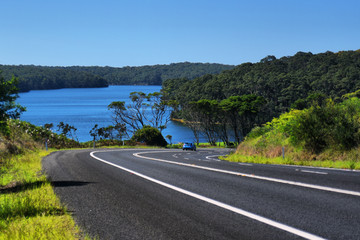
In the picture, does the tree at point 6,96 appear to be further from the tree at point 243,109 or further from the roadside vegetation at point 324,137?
the tree at point 243,109

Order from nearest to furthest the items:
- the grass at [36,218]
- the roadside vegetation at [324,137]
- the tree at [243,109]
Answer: the grass at [36,218], the roadside vegetation at [324,137], the tree at [243,109]

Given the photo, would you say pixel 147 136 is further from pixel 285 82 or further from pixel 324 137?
pixel 285 82

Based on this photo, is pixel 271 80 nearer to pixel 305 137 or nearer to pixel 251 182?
pixel 305 137

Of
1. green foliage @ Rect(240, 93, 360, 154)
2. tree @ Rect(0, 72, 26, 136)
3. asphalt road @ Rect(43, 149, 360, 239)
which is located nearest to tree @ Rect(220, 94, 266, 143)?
green foliage @ Rect(240, 93, 360, 154)

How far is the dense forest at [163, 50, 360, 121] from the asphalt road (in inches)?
→ 3046

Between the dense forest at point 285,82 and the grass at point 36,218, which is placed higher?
the dense forest at point 285,82

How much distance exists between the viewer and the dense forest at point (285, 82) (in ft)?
328

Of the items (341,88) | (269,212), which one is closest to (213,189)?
(269,212)

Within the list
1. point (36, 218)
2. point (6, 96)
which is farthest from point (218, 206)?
point (6, 96)

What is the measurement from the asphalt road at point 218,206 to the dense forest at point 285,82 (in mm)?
77377

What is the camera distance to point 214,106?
86.5m

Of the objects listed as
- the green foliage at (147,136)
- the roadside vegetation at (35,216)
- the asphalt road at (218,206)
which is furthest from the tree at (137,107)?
the roadside vegetation at (35,216)

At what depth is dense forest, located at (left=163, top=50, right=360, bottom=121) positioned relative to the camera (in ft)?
328

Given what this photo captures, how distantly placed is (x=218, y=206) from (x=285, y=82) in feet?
342
